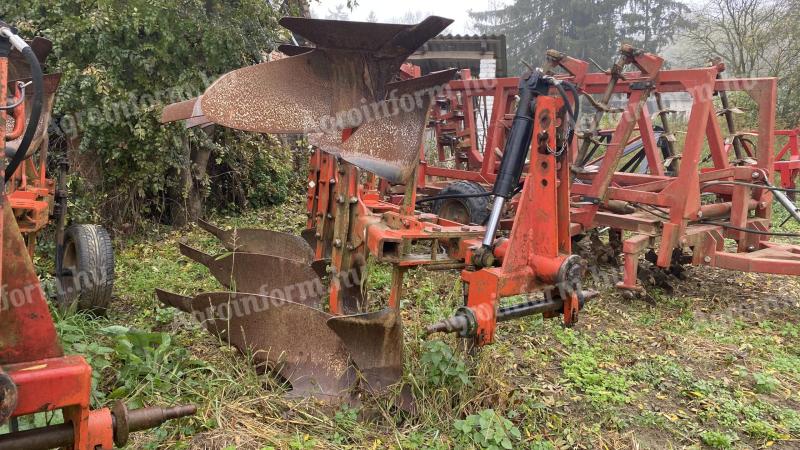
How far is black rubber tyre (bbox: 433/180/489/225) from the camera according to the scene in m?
5.86

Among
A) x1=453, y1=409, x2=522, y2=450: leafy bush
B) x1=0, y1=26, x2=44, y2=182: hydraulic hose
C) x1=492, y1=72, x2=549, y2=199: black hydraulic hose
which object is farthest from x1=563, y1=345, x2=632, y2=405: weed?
x1=0, y1=26, x2=44, y2=182: hydraulic hose

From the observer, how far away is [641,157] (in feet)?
23.7

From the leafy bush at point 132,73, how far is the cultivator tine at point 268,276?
2.25 metres

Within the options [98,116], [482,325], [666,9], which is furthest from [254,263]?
[666,9]

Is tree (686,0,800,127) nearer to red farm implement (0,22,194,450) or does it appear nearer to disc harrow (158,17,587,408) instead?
disc harrow (158,17,587,408)

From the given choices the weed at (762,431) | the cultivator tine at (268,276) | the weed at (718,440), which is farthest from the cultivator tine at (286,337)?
the weed at (762,431)

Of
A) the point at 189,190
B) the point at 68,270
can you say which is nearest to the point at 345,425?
the point at 68,270

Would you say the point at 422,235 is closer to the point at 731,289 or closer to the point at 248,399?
the point at 248,399

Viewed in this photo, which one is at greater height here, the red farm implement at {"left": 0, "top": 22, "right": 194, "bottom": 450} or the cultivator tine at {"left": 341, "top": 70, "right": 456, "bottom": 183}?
the cultivator tine at {"left": 341, "top": 70, "right": 456, "bottom": 183}

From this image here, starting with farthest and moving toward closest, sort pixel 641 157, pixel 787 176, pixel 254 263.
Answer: pixel 641 157 < pixel 787 176 < pixel 254 263

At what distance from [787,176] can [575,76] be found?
8.87 ft

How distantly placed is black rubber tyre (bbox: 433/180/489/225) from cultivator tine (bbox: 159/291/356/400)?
3.16 m

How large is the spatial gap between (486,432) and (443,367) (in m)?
0.41

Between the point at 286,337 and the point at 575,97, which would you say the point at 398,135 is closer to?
the point at 575,97
